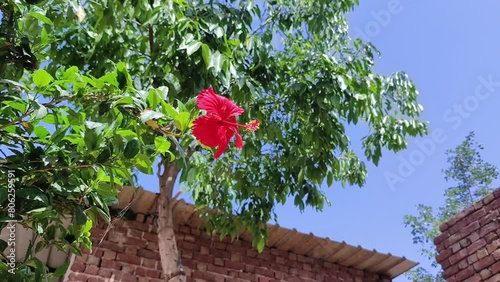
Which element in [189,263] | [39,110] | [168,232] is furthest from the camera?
[189,263]

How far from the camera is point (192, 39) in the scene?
2.63m

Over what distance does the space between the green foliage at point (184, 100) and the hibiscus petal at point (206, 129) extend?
3cm

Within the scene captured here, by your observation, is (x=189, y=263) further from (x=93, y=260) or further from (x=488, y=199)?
(x=488, y=199)

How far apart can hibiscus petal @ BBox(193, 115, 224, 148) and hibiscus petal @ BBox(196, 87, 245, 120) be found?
0.7 inches

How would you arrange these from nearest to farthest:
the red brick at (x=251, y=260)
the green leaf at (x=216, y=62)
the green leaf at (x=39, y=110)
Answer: the green leaf at (x=39, y=110) < the green leaf at (x=216, y=62) < the red brick at (x=251, y=260)

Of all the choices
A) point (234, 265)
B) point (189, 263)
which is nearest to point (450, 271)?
point (234, 265)

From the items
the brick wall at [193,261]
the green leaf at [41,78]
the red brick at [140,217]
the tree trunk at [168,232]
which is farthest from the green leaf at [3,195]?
the red brick at [140,217]

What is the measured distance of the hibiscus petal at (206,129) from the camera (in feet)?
3.93

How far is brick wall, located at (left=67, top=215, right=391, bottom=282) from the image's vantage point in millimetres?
3951

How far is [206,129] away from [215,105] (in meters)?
0.06

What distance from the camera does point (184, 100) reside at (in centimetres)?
301

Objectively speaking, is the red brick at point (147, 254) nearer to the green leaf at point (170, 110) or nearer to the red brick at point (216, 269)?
the red brick at point (216, 269)

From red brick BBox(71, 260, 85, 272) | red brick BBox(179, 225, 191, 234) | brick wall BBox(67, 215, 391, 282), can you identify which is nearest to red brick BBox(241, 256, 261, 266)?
brick wall BBox(67, 215, 391, 282)

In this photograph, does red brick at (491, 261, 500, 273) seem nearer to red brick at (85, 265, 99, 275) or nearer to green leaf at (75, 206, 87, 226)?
red brick at (85, 265, 99, 275)
